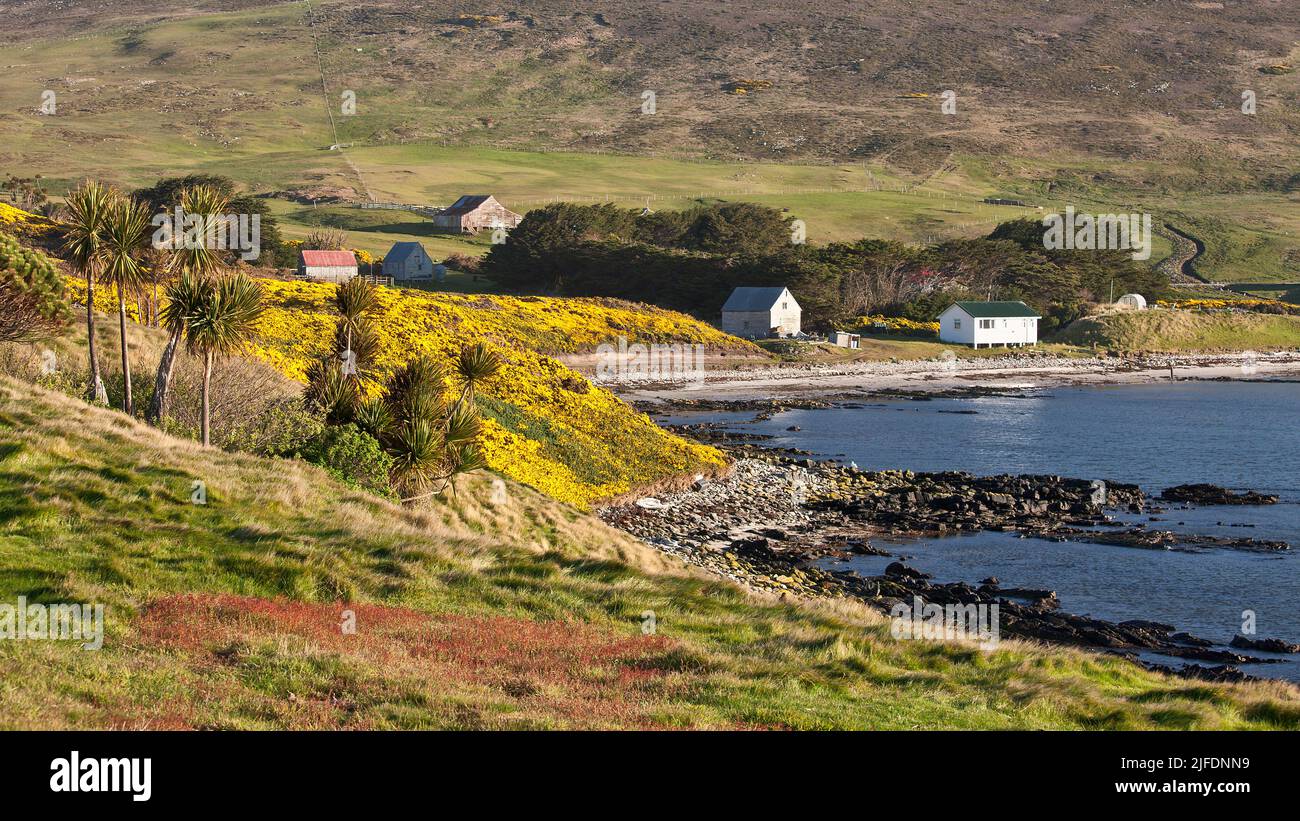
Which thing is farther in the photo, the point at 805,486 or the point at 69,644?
the point at 805,486

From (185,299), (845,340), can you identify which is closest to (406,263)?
(845,340)

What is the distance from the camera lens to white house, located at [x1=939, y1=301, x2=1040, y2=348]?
114562 mm

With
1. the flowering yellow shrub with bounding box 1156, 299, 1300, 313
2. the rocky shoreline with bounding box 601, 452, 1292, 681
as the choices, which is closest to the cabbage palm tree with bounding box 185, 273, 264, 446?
the rocky shoreline with bounding box 601, 452, 1292, 681

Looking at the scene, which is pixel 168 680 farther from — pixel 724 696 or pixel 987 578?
pixel 987 578

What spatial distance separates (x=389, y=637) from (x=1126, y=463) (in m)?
51.3

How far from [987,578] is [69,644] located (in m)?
27.0

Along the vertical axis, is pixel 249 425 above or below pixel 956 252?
below

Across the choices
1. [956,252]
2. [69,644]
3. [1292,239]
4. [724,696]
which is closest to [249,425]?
[69,644]

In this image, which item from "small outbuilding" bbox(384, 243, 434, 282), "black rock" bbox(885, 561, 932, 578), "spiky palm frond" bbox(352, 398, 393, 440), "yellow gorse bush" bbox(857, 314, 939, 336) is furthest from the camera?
"yellow gorse bush" bbox(857, 314, 939, 336)

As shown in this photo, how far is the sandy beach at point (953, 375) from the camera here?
87.9 metres

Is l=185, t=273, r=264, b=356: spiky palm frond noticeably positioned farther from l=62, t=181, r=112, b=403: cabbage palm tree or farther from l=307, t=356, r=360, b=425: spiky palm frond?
l=62, t=181, r=112, b=403: cabbage palm tree

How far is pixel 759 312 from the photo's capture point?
110 metres

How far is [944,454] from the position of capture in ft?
201

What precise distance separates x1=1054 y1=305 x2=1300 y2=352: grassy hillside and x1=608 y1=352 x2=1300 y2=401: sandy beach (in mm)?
3906
